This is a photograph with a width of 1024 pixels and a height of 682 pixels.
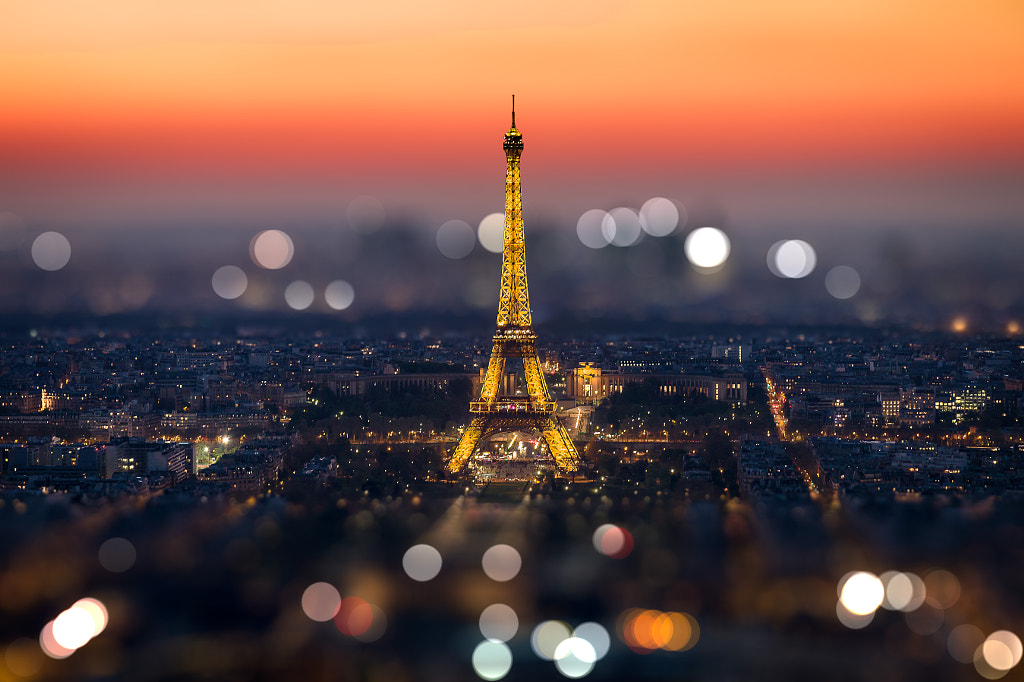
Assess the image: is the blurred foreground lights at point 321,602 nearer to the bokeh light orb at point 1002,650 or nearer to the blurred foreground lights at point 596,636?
the blurred foreground lights at point 596,636

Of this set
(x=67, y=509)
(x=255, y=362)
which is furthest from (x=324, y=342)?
(x=67, y=509)

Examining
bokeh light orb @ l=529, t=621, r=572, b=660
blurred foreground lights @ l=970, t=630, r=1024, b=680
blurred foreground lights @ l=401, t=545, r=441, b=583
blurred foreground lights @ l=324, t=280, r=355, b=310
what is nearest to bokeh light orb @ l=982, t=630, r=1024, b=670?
blurred foreground lights @ l=970, t=630, r=1024, b=680

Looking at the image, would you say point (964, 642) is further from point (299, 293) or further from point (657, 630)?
point (299, 293)

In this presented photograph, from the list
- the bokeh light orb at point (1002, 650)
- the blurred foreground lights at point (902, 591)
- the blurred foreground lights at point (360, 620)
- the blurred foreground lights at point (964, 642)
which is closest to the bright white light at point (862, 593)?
the blurred foreground lights at point (902, 591)

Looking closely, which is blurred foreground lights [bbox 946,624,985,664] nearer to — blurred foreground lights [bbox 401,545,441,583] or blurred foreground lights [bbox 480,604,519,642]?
blurred foreground lights [bbox 480,604,519,642]

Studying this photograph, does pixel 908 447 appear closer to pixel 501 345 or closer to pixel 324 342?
pixel 501 345

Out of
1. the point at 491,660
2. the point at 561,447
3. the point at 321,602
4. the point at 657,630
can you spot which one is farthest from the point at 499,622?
the point at 561,447

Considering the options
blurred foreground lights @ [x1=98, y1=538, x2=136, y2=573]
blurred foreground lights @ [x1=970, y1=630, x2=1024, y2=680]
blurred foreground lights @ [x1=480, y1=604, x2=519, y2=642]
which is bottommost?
blurred foreground lights @ [x1=970, y1=630, x2=1024, y2=680]
